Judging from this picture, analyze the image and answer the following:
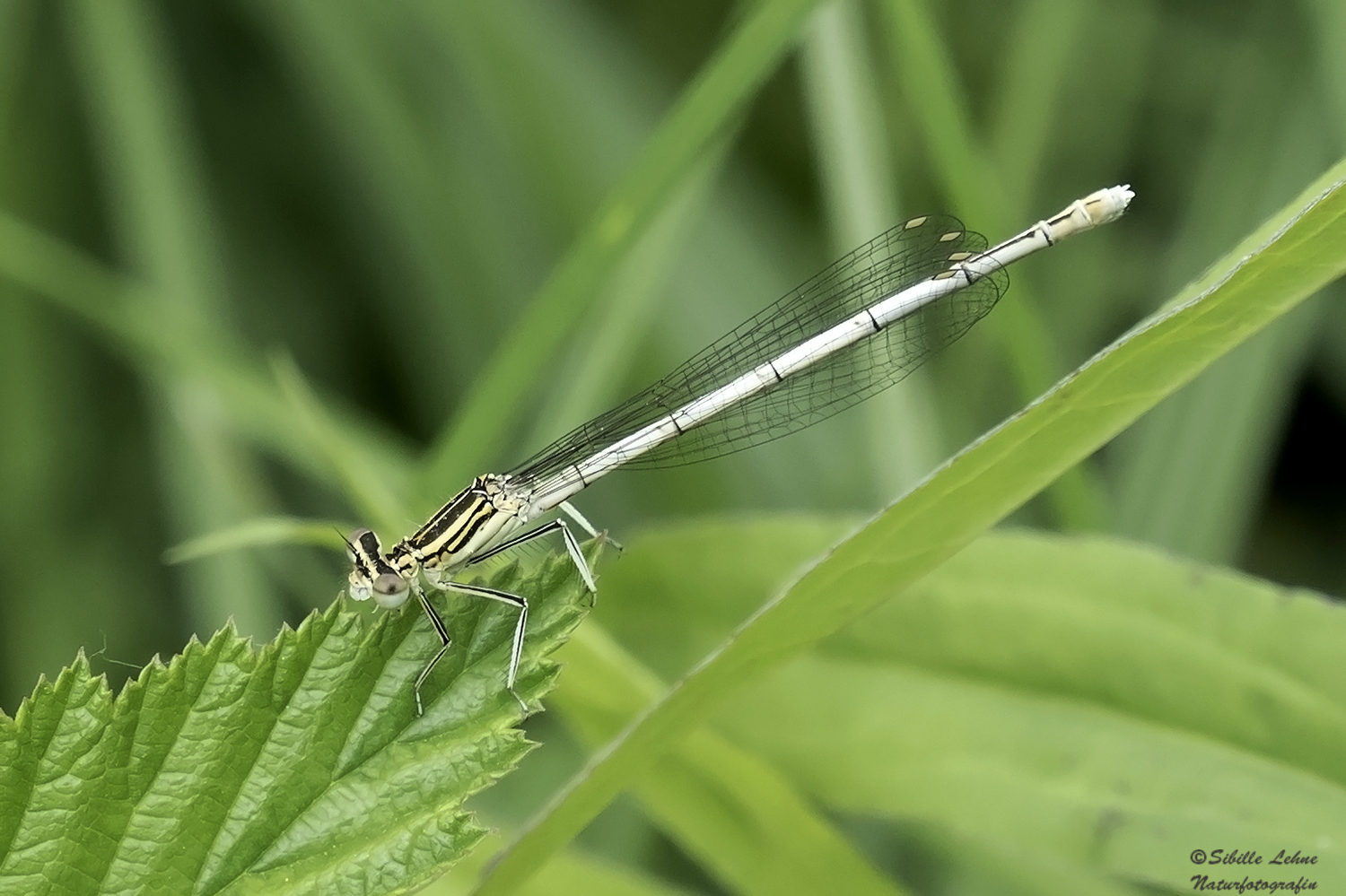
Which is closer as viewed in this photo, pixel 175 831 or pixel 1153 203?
pixel 175 831


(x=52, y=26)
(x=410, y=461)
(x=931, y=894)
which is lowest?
(x=931, y=894)

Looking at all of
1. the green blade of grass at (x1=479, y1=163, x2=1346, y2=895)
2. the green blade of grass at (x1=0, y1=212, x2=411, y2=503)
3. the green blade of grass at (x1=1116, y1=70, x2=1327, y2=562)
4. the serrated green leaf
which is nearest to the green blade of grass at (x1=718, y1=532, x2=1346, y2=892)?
the green blade of grass at (x1=479, y1=163, x2=1346, y2=895)

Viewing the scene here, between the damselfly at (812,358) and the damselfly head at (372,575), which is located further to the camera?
the damselfly at (812,358)

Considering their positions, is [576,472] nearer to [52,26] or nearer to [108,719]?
[108,719]

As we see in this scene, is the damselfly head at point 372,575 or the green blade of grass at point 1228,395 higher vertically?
the green blade of grass at point 1228,395

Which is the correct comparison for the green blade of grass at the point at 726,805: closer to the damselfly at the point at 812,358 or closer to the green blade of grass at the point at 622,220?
the damselfly at the point at 812,358

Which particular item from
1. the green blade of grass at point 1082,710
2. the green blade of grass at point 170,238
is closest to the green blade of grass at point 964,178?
the green blade of grass at point 1082,710

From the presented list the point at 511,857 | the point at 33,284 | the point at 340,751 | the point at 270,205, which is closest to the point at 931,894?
the point at 511,857

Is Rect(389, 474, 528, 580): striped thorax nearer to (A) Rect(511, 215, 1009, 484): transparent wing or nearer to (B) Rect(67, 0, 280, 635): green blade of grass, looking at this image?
(A) Rect(511, 215, 1009, 484): transparent wing
